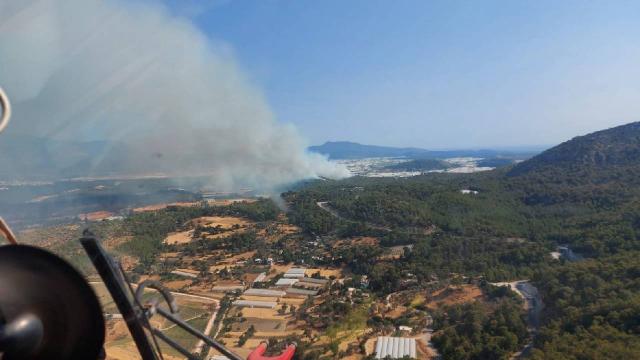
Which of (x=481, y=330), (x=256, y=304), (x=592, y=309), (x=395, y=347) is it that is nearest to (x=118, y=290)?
(x=395, y=347)

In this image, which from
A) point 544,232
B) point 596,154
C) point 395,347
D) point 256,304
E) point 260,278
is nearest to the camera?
point 395,347

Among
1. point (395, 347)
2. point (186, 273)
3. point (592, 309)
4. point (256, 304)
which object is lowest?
point (186, 273)

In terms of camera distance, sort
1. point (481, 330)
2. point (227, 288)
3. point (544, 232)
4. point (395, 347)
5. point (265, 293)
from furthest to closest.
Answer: point (544, 232) < point (227, 288) < point (265, 293) < point (481, 330) < point (395, 347)

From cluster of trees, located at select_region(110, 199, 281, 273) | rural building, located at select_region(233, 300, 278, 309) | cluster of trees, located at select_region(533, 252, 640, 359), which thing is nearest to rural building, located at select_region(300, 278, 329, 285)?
rural building, located at select_region(233, 300, 278, 309)

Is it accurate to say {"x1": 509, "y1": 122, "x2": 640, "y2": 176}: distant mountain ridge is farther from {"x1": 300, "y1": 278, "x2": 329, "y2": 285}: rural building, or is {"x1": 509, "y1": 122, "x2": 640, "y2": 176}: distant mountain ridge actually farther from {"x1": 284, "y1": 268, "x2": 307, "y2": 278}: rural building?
{"x1": 284, "y1": 268, "x2": 307, "y2": 278}: rural building

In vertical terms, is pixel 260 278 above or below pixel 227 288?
below

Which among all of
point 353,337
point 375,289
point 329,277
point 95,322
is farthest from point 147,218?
point 95,322

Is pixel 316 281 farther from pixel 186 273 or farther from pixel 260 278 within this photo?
pixel 186 273

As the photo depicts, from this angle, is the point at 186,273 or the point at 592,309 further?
the point at 186,273
